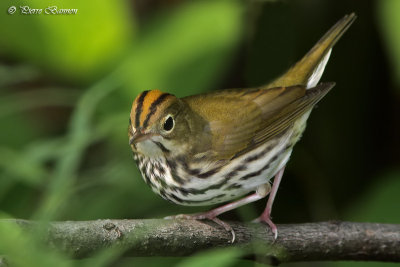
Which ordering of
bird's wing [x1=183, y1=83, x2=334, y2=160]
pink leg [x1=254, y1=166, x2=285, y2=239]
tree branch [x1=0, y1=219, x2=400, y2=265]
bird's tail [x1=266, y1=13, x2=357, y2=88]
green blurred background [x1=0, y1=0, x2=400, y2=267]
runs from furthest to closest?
1. bird's tail [x1=266, y1=13, x2=357, y2=88]
2. green blurred background [x1=0, y1=0, x2=400, y2=267]
3. bird's wing [x1=183, y1=83, x2=334, y2=160]
4. pink leg [x1=254, y1=166, x2=285, y2=239]
5. tree branch [x1=0, y1=219, x2=400, y2=265]

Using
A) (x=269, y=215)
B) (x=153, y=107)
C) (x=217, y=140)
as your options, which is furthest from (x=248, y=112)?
(x=153, y=107)

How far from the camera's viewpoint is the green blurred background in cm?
259

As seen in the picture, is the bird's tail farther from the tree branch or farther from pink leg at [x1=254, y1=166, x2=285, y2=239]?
the tree branch

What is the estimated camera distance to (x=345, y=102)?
11.4 feet

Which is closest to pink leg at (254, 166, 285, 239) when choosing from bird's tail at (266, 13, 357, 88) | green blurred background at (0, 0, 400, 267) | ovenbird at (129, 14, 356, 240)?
ovenbird at (129, 14, 356, 240)

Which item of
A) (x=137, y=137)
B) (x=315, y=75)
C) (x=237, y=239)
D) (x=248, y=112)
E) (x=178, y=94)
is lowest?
(x=237, y=239)

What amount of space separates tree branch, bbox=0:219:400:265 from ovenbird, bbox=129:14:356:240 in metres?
0.10

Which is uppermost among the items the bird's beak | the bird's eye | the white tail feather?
the white tail feather

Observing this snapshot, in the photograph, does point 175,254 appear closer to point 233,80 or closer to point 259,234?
point 259,234

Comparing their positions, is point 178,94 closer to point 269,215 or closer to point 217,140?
point 217,140

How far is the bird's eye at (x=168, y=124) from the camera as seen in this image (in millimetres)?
2113

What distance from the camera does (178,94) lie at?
9.63 feet

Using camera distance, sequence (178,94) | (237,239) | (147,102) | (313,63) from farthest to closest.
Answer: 1. (178,94)
2. (313,63)
3. (237,239)
4. (147,102)

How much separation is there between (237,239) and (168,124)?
444 millimetres
